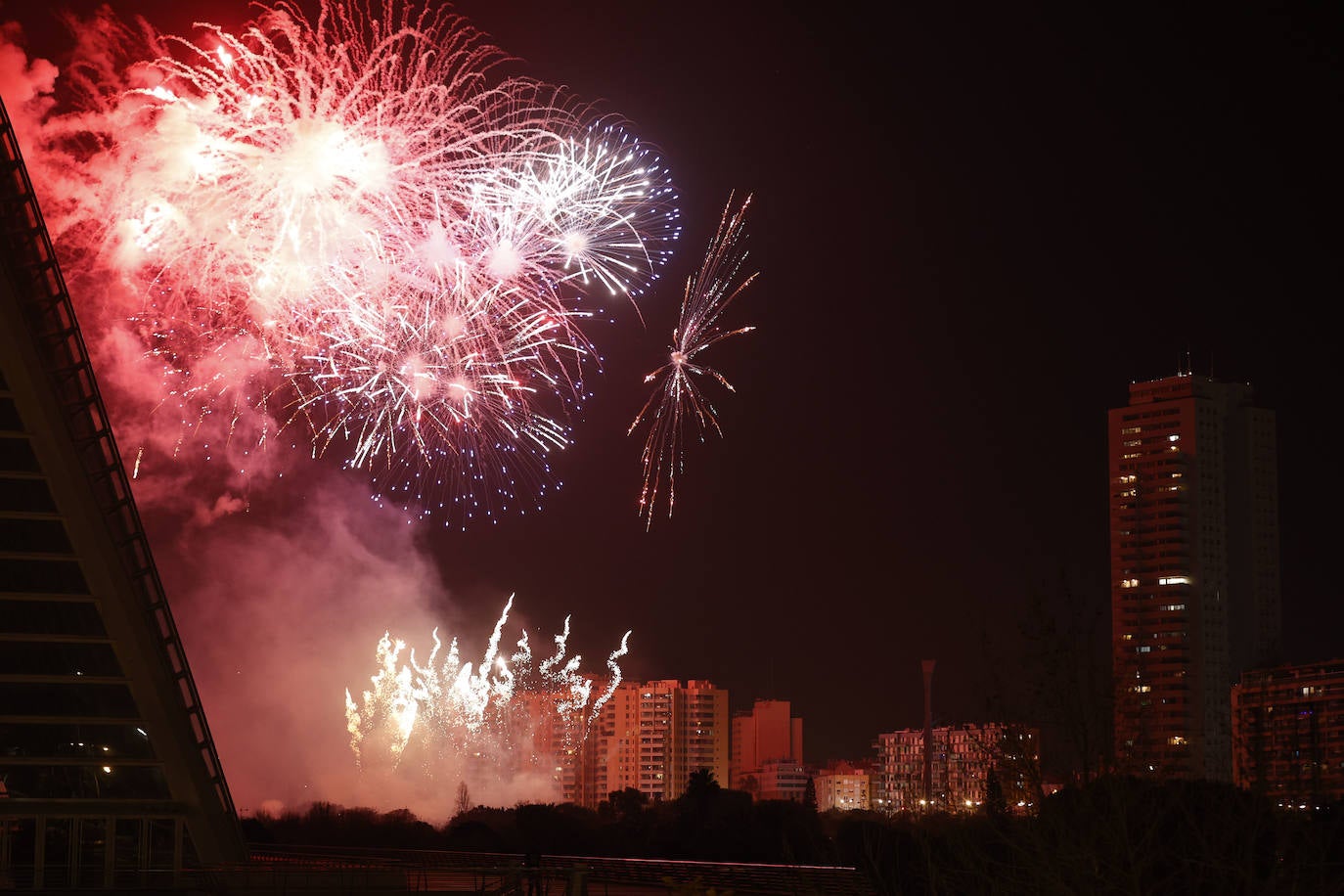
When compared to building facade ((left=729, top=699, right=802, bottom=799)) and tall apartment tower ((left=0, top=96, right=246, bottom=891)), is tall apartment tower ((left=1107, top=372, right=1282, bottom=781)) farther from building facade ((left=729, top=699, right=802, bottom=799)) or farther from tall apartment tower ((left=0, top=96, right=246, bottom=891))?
tall apartment tower ((left=0, top=96, right=246, bottom=891))

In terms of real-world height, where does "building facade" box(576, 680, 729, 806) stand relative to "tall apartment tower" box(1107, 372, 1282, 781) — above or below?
below

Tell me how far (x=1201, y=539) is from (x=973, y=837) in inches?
5083

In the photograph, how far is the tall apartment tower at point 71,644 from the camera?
26.2m

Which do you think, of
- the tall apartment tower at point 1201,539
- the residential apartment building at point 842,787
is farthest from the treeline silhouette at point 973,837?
the residential apartment building at point 842,787

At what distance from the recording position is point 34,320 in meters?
26.6

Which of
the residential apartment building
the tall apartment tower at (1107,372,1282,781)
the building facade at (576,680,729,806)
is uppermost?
the tall apartment tower at (1107,372,1282,781)

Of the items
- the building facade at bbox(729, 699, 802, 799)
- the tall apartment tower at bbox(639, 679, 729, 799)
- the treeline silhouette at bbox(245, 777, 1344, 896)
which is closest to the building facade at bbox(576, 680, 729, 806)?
the tall apartment tower at bbox(639, 679, 729, 799)

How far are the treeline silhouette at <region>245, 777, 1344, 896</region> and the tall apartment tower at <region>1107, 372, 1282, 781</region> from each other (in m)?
67.7

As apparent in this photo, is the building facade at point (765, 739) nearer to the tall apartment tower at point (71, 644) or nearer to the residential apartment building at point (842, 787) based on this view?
the residential apartment building at point (842, 787)

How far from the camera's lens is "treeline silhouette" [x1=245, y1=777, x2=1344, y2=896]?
1266 cm

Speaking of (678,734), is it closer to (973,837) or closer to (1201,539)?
(1201,539)

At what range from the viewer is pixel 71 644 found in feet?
89.2

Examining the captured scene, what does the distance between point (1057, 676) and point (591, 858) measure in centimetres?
2603

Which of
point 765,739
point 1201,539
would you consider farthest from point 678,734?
point 1201,539
